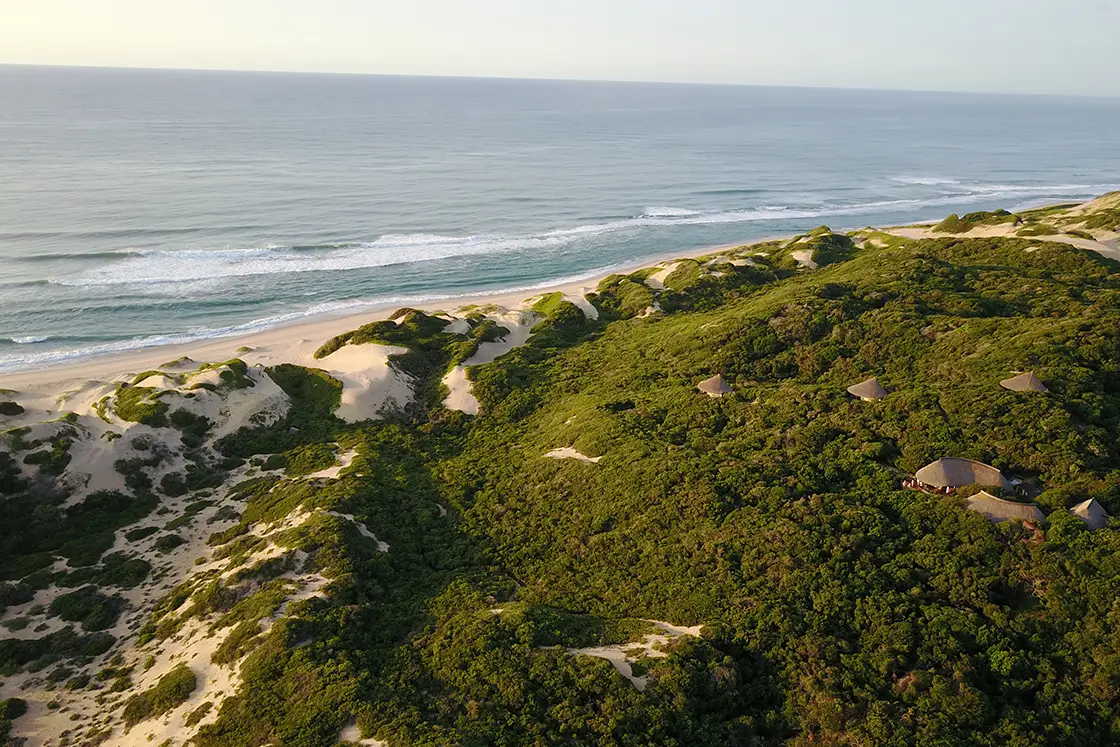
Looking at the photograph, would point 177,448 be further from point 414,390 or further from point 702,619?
point 702,619

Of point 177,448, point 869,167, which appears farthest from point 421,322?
point 869,167

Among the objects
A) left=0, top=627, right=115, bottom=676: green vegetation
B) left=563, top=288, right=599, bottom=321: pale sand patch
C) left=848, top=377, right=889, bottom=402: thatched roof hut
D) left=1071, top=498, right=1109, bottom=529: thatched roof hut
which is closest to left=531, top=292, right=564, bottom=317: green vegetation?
left=563, top=288, right=599, bottom=321: pale sand patch

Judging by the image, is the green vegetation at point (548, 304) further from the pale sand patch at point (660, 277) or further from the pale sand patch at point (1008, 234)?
the pale sand patch at point (1008, 234)

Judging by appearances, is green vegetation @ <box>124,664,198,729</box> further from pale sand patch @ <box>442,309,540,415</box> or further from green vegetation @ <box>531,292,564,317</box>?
green vegetation @ <box>531,292,564,317</box>

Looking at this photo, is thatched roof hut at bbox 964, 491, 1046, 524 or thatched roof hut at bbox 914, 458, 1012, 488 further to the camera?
thatched roof hut at bbox 914, 458, 1012, 488

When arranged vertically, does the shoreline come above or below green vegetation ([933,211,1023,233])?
below

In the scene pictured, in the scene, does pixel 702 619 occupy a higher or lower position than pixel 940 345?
lower
